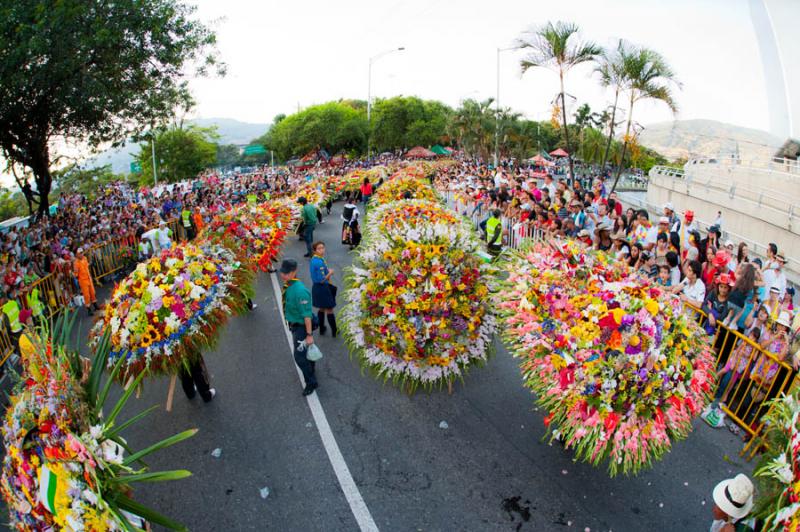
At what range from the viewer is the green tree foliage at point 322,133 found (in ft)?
195

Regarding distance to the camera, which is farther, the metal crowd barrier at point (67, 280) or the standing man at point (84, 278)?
the standing man at point (84, 278)

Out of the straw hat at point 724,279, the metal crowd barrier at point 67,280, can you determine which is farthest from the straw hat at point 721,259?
the metal crowd barrier at point 67,280

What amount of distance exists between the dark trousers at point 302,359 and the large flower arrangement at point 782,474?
4.84 meters

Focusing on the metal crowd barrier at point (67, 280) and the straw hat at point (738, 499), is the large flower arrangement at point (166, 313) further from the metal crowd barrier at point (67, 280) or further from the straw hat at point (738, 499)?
the straw hat at point (738, 499)

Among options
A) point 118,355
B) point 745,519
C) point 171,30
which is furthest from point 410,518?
point 171,30

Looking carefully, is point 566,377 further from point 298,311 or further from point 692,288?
point 692,288

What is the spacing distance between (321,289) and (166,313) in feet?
9.28

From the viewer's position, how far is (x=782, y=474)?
3.00m

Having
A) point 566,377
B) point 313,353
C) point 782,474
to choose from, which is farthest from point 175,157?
point 782,474

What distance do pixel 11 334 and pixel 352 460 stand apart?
279 inches

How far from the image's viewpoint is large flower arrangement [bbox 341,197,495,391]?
5535mm

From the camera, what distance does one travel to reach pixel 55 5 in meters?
10.7

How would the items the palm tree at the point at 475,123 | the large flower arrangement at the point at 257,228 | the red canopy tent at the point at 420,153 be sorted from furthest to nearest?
the red canopy tent at the point at 420,153 → the palm tree at the point at 475,123 → the large flower arrangement at the point at 257,228

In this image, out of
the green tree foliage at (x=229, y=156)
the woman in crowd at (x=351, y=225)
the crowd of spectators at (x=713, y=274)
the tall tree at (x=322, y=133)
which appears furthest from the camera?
the green tree foliage at (x=229, y=156)
